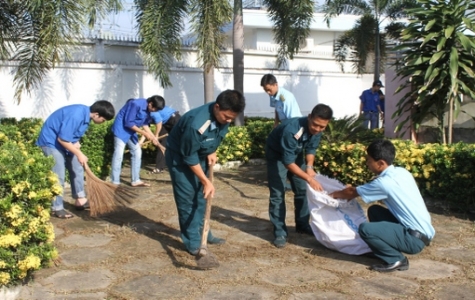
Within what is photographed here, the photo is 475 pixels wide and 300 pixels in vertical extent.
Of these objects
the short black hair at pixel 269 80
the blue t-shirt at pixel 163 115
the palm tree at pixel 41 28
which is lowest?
the blue t-shirt at pixel 163 115

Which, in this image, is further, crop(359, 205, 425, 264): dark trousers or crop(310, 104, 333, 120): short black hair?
crop(310, 104, 333, 120): short black hair

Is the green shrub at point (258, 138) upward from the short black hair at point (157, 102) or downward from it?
downward

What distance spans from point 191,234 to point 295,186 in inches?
49.7

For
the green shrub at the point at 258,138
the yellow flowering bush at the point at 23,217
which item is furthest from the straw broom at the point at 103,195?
the green shrub at the point at 258,138

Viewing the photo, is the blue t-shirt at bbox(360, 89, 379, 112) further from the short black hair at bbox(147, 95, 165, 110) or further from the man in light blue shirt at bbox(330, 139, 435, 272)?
the man in light blue shirt at bbox(330, 139, 435, 272)

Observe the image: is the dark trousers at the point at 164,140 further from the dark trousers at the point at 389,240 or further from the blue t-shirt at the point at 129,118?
the dark trousers at the point at 389,240

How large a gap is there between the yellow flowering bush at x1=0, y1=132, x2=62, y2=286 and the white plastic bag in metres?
2.30

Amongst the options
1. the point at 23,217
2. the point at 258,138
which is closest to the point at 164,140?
the point at 258,138

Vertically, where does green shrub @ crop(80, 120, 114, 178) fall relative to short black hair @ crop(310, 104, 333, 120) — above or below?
below

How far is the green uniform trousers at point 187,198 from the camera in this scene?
4.84 metres

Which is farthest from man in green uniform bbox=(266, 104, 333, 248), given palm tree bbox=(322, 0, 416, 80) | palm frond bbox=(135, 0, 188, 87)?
palm tree bbox=(322, 0, 416, 80)

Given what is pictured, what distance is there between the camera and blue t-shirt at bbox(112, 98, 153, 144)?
760cm

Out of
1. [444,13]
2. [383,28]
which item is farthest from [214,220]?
[383,28]

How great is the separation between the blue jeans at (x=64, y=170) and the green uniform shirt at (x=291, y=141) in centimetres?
244
